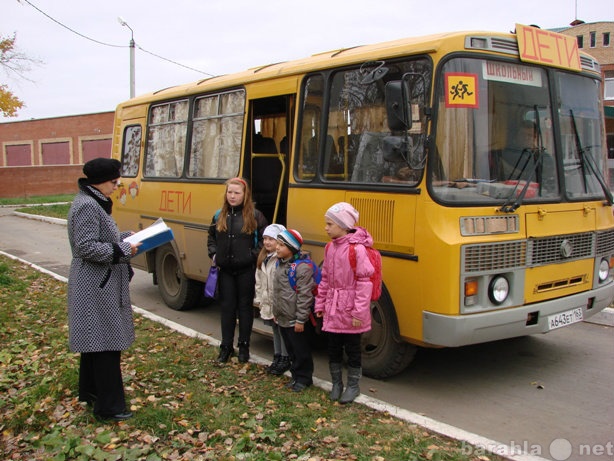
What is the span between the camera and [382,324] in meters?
5.31

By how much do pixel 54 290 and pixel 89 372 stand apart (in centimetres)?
515

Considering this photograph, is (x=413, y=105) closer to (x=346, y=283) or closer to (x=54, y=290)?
(x=346, y=283)

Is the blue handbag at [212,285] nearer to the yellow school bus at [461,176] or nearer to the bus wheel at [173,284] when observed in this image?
the yellow school bus at [461,176]

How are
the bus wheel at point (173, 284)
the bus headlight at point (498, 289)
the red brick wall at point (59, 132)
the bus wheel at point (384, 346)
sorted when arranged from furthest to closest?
the red brick wall at point (59, 132) → the bus wheel at point (173, 284) → the bus wheel at point (384, 346) → the bus headlight at point (498, 289)

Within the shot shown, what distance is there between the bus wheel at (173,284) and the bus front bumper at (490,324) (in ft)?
13.9

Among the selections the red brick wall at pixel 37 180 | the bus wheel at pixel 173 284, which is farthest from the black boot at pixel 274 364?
the red brick wall at pixel 37 180

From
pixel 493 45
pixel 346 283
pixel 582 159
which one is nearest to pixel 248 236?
pixel 346 283

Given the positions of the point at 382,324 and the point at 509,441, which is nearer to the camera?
the point at 509,441

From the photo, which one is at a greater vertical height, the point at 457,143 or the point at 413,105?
the point at 413,105

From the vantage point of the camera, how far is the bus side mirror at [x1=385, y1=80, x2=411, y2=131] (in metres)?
4.64

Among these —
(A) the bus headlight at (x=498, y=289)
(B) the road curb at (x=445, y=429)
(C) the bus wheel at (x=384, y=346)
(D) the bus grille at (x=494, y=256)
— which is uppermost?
(D) the bus grille at (x=494, y=256)

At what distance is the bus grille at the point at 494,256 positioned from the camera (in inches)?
182

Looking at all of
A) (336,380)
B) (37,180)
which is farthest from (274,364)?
(37,180)

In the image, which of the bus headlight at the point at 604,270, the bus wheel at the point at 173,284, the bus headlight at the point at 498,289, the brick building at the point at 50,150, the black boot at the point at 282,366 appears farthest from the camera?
the brick building at the point at 50,150
